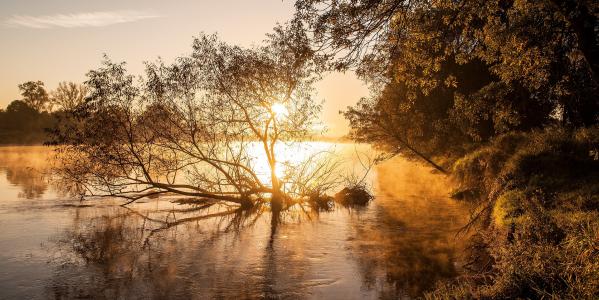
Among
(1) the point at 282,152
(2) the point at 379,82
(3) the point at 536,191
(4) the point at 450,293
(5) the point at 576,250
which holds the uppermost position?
(2) the point at 379,82

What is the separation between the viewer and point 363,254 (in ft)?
57.7

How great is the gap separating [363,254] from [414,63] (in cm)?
745

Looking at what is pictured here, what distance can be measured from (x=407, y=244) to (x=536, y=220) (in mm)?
6246

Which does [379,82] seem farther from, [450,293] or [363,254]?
[450,293]

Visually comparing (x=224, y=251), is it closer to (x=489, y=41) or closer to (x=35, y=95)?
(x=489, y=41)

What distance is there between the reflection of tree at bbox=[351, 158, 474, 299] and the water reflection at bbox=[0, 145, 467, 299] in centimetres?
5

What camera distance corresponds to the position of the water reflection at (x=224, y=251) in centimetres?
1362

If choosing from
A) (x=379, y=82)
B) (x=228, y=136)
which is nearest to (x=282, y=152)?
(x=228, y=136)

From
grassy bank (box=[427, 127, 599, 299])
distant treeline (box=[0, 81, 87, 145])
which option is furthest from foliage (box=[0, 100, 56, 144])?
grassy bank (box=[427, 127, 599, 299])

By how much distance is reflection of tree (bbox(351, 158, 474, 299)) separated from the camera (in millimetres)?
14281

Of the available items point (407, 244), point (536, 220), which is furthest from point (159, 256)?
point (536, 220)

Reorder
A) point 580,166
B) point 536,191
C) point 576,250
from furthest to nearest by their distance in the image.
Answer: point 580,166 → point 536,191 → point 576,250

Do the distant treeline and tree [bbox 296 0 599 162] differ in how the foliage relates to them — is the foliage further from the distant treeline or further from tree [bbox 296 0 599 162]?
tree [bbox 296 0 599 162]

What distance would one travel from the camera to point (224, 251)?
1817 centimetres
